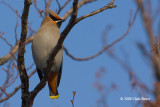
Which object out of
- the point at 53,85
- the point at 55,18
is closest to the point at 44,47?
the point at 53,85

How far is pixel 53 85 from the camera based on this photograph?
4.39 meters

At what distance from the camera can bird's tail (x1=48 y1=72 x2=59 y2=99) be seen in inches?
172

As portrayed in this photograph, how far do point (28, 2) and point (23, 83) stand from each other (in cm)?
103

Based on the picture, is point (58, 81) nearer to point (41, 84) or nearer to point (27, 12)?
point (41, 84)

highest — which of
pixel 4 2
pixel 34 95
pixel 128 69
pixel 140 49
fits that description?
pixel 140 49

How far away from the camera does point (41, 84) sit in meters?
3.47

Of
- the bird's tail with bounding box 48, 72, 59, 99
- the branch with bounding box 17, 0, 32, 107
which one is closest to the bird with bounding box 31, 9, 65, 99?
the bird's tail with bounding box 48, 72, 59, 99

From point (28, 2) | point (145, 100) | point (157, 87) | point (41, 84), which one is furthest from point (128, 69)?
point (41, 84)

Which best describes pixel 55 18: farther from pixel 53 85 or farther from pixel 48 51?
pixel 53 85

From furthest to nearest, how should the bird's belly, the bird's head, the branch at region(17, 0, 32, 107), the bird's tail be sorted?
1. the bird's head
2. the bird's tail
3. the bird's belly
4. the branch at region(17, 0, 32, 107)

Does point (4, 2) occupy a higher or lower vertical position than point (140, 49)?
lower

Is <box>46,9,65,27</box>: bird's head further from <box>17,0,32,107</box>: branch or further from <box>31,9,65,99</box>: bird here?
<box>17,0,32,107</box>: branch

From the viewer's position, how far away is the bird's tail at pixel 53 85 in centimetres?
437

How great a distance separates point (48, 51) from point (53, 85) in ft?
1.78
